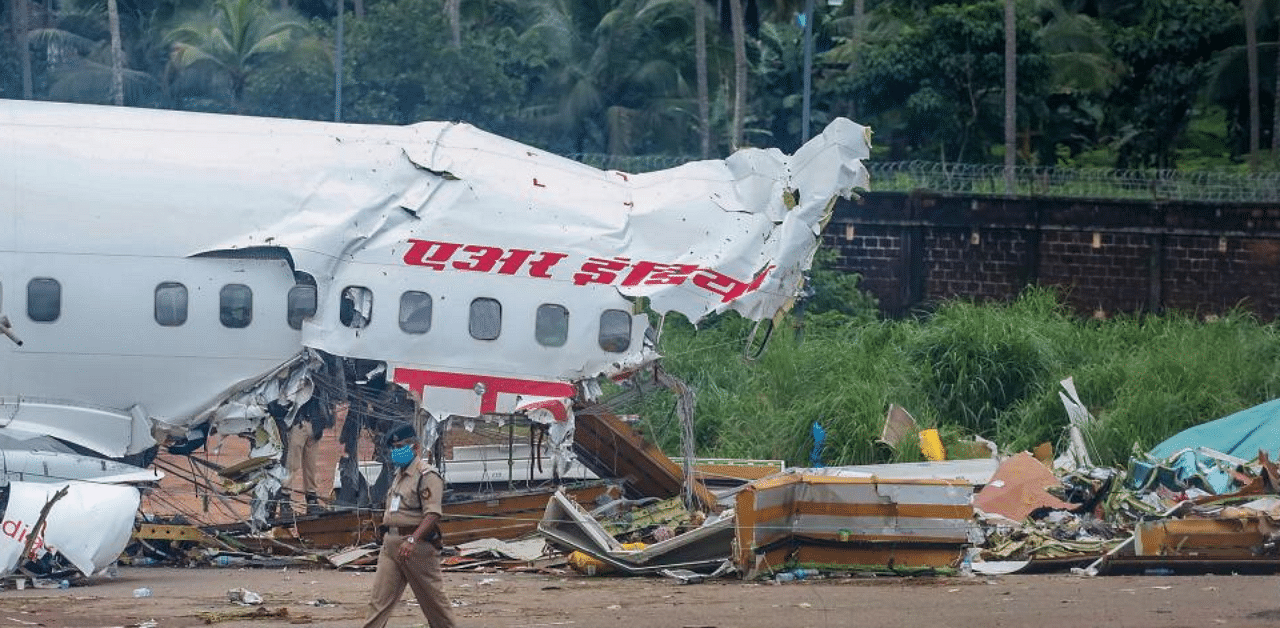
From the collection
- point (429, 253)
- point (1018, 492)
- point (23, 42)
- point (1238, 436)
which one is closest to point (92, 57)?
point (23, 42)

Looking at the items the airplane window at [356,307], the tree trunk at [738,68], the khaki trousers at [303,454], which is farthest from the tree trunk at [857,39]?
the airplane window at [356,307]

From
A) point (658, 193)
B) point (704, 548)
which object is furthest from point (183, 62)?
point (704, 548)

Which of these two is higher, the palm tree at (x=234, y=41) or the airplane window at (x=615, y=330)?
the palm tree at (x=234, y=41)

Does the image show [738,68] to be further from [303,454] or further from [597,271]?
[303,454]

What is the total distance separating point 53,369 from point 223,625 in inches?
206

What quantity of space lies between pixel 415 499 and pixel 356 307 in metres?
5.65

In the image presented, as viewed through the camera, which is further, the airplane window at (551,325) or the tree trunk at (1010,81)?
the tree trunk at (1010,81)

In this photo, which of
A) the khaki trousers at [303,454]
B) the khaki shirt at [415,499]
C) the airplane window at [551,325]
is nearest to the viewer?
the khaki shirt at [415,499]

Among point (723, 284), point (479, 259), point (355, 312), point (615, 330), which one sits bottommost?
point (615, 330)

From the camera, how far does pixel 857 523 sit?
1838cm

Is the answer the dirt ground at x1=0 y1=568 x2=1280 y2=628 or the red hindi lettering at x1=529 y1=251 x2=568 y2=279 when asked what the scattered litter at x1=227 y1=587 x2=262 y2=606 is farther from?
the red hindi lettering at x1=529 y1=251 x2=568 y2=279

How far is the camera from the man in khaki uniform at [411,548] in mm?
14375

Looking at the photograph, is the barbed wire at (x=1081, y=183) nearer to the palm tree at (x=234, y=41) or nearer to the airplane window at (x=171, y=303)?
the palm tree at (x=234, y=41)

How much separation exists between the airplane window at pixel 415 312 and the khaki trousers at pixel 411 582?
5.71 meters
